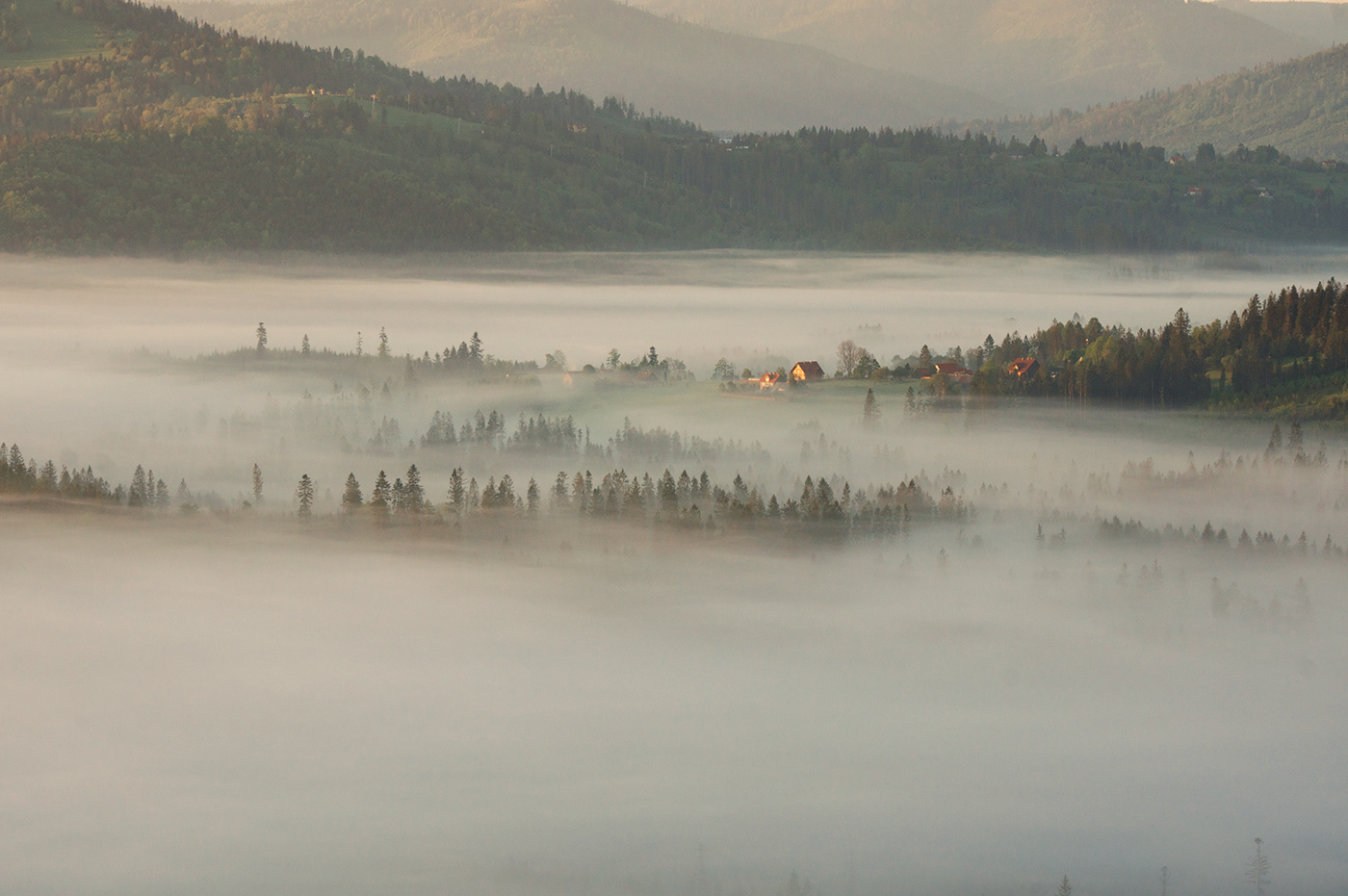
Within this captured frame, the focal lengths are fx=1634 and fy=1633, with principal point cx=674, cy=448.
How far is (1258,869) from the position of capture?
11819 cm

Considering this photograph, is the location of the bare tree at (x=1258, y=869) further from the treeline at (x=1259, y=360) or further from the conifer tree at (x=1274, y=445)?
the treeline at (x=1259, y=360)

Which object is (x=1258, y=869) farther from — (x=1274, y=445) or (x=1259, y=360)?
(x=1259, y=360)

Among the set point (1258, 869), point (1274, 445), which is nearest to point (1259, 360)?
point (1274, 445)

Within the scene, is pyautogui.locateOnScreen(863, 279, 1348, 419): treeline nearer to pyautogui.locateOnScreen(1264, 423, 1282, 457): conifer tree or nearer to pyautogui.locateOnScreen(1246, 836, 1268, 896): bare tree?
pyautogui.locateOnScreen(1264, 423, 1282, 457): conifer tree

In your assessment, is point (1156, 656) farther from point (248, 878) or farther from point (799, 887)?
point (248, 878)

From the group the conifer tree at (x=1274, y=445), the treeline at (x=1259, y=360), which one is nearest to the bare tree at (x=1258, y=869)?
the conifer tree at (x=1274, y=445)

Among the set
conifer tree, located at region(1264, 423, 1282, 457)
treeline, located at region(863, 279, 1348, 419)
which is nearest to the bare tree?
conifer tree, located at region(1264, 423, 1282, 457)

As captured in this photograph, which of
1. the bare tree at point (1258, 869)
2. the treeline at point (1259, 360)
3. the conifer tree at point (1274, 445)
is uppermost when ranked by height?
the treeline at point (1259, 360)

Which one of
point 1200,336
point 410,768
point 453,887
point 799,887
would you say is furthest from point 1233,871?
point 410,768

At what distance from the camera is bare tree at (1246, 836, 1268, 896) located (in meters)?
115

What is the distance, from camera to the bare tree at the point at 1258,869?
115 m

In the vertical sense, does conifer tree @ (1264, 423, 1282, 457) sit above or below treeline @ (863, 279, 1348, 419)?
below

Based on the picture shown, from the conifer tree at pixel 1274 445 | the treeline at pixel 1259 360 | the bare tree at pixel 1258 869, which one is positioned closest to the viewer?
the bare tree at pixel 1258 869

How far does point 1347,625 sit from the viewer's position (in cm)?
17662
